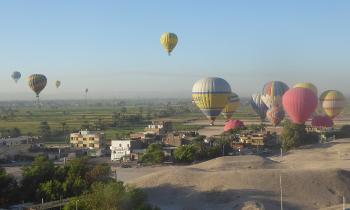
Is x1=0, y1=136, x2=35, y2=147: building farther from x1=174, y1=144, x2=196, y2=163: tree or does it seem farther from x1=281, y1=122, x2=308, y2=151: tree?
x1=281, y1=122, x2=308, y2=151: tree

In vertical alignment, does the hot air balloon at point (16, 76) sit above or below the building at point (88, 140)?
above

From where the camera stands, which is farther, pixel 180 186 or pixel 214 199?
pixel 180 186

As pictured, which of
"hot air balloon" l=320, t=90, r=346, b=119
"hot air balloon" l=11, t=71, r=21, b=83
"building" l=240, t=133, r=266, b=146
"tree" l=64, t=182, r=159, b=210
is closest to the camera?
"tree" l=64, t=182, r=159, b=210

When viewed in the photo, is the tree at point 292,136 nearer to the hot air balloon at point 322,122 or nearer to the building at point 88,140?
the hot air balloon at point 322,122

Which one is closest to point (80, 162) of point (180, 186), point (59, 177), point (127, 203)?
point (59, 177)

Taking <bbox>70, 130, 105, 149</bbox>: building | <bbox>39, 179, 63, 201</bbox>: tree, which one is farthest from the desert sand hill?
<bbox>70, 130, 105, 149</bbox>: building

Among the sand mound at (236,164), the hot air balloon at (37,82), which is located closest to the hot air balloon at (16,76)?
the hot air balloon at (37,82)

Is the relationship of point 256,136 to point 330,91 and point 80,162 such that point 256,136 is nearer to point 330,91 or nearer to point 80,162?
point 330,91
